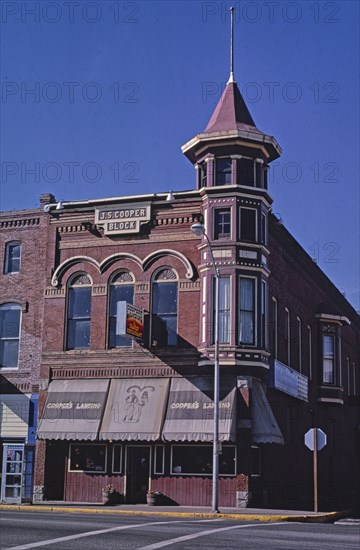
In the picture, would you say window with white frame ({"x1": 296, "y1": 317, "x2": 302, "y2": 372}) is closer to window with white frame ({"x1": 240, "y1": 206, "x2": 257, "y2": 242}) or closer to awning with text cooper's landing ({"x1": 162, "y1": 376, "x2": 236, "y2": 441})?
window with white frame ({"x1": 240, "y1": 206, "x2": 257, "y2": 242})

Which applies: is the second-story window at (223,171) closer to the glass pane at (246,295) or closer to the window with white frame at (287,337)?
the glass pane at (246,295)

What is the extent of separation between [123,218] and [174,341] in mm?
5602

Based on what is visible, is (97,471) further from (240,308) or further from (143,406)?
(240,308)

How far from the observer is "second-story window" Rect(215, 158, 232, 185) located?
33875 millimetres

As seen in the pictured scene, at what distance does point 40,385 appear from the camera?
114 feet

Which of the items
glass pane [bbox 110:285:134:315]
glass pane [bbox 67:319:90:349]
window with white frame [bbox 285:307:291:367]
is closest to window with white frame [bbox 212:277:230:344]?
glass pane [bbox 110:285:134:315]

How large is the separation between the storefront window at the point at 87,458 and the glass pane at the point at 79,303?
532 cm

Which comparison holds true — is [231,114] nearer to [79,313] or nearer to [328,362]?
[79,313]

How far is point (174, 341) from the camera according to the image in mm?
33250

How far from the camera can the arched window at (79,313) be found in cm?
3481

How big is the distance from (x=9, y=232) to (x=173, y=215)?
778 cm

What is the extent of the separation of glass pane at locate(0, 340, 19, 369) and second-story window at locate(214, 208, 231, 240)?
10.00 metres

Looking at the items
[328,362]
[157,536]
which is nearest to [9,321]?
[328,362]

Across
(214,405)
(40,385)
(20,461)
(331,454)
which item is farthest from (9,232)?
(331,454)
